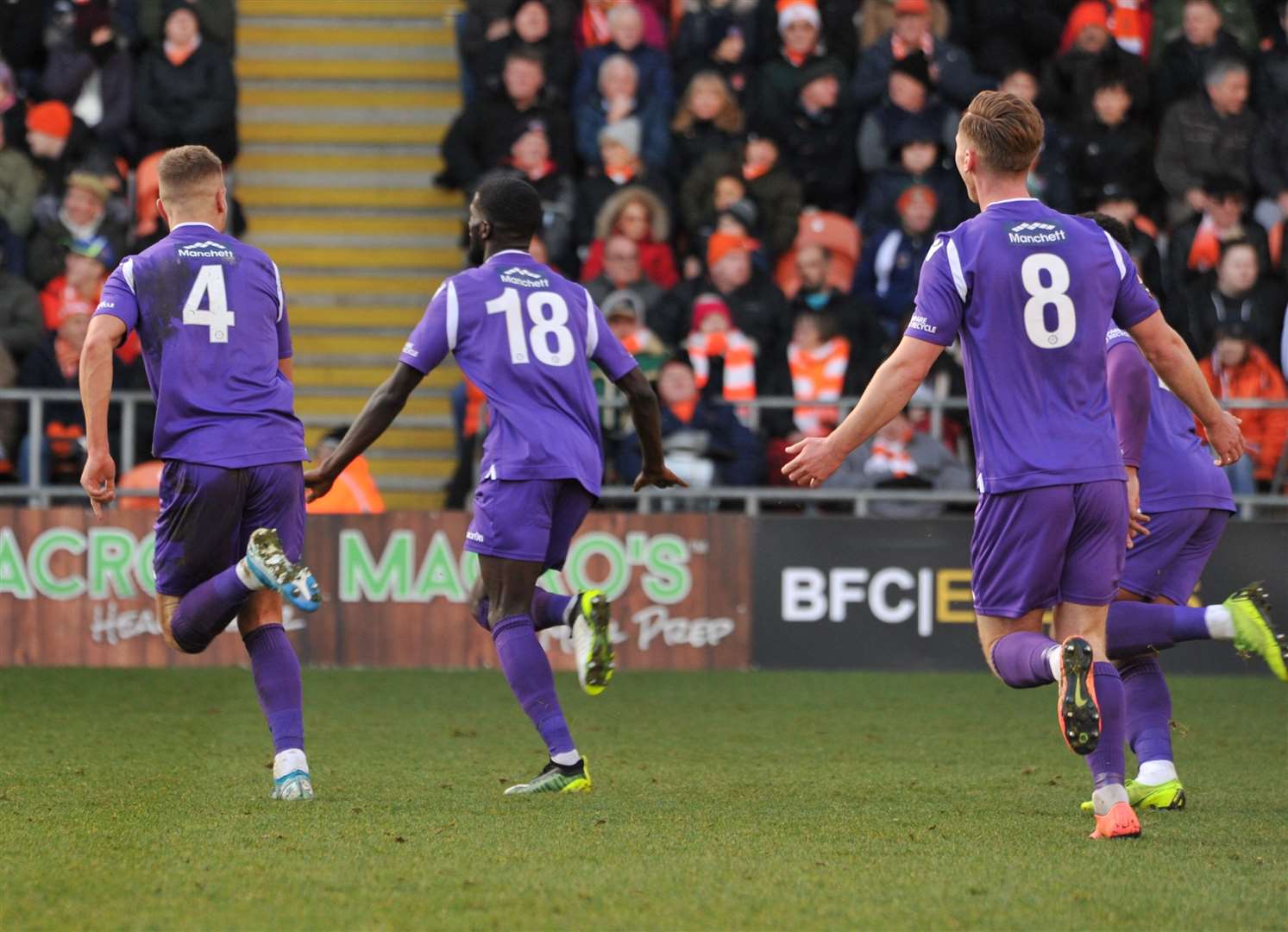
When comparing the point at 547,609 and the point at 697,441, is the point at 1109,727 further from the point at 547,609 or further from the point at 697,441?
the point at 697,441

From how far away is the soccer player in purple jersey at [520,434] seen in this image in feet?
23.2

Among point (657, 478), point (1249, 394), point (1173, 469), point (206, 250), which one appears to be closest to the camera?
point (206, 250)

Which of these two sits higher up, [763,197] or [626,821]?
[763,197]

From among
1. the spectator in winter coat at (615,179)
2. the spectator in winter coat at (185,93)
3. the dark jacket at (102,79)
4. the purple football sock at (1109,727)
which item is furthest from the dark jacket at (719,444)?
the purple football sock at (1109,727)

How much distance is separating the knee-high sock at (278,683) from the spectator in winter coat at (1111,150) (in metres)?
8.80

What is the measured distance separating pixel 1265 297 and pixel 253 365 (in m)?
8.56

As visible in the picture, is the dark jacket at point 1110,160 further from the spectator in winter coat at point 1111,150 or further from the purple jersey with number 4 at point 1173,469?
the purple jersey with number 4 at point 1173,469

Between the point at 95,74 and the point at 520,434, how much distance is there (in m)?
9.26

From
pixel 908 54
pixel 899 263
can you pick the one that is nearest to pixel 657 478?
pixel 899 263

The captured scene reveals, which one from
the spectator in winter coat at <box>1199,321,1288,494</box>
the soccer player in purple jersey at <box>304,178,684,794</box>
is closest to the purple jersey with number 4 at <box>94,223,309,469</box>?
the soccer player in purple jersey at <box>304,178,684,794</box>

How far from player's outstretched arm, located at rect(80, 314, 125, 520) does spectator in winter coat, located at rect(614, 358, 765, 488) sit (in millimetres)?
6058

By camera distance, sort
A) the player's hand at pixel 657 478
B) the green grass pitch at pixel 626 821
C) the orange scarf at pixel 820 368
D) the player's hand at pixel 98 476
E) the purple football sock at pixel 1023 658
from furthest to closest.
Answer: the orange scarf at pixel 820 368
the player's hand at pixel 657 478
the player's hand at pixel 98 476
the purple football sock at pixel 1023 658
the green grass pitch at pixel 626 821

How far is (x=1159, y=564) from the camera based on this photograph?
727cm

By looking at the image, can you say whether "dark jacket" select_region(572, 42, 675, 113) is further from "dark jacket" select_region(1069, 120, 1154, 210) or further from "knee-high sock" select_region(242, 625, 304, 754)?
"knee-high sock" select_region(242, 625, 304, 754)
